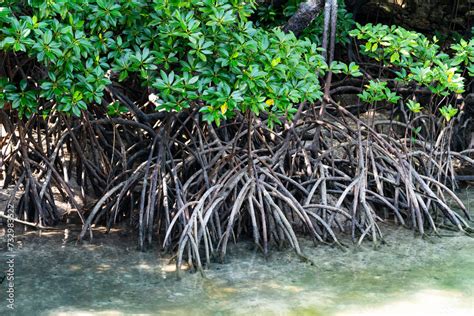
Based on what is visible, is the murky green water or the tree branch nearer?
the murky green water

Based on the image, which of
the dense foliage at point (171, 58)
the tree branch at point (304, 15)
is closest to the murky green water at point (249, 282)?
the dense foliage at point (171, 58)

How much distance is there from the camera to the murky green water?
15.4 ft

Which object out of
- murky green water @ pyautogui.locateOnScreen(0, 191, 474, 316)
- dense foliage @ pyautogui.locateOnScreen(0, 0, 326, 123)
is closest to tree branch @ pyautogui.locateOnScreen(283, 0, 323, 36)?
dense foliage @ pyautogui.locateOnScreen(0, 0, 326, 123)

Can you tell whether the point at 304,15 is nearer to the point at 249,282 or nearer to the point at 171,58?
the point at 171,58

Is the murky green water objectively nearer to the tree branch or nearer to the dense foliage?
the dense foliage

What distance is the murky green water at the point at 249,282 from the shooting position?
15.4 ft

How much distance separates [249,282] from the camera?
5062mm

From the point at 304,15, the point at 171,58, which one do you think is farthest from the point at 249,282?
the point at 304,15

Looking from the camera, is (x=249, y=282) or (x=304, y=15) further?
(x=304, y=15)

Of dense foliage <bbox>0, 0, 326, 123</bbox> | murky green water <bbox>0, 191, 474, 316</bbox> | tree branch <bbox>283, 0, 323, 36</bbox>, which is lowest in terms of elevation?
murky green water <bbox>0, 191, 474, 316</bbox>

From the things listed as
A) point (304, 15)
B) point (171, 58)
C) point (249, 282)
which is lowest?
point (249, 282)

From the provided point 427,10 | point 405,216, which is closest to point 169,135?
point 405,216

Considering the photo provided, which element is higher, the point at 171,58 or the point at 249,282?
the point at 171,58

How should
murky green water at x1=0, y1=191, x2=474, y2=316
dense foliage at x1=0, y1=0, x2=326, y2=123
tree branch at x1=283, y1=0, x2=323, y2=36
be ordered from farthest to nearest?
1. tree branch at x1=283, y1=0, x2=323, y2=36
2. dense foliage at x1=0, y1=0, x2=326, y2=123
3. murky green water at x1=0, y1=191, x2=474, y2=316
